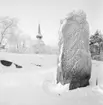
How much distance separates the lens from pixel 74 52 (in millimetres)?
3016

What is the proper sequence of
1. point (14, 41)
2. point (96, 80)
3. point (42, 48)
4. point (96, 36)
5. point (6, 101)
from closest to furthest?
1. point (6, 101)
2. point (96, 80)
3. point (96, 36)
4. point (14, 41)
5. point (42, 48)

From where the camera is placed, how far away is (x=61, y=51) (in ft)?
10.1

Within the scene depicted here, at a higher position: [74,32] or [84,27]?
[84,27]

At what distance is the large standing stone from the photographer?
2.94m

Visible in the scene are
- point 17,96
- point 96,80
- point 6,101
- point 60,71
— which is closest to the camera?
point 6,101

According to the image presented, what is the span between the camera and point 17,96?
227cm

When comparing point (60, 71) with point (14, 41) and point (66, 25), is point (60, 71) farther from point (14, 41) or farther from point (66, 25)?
point (14, 41)

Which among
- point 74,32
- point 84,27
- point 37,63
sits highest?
point 84,27

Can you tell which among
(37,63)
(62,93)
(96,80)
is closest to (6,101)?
(62,93)

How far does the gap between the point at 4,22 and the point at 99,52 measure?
1543 cm

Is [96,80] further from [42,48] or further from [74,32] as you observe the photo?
[42,48]

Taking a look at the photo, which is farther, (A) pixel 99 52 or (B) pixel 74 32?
(A) pixel 99 52

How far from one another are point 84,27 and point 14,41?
14038 millimetres

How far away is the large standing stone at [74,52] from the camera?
2.94 m
